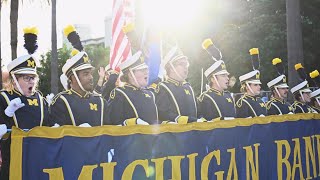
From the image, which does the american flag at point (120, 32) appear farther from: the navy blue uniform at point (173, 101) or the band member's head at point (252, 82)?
the band member's head at point (252, 82)

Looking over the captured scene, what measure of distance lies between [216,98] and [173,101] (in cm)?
91

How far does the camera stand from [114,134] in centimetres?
405

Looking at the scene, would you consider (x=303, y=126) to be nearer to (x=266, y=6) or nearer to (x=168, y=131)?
(x=168, y=131)

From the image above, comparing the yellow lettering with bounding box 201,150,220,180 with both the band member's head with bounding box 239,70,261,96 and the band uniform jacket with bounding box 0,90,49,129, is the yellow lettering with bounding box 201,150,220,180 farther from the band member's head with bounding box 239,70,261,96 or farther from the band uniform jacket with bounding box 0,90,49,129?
the band member's head with bounding box 239,70,261,96

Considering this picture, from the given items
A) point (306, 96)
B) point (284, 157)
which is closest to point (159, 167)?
point (284, 157)

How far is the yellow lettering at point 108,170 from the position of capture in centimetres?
391

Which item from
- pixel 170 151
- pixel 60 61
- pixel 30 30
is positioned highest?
pixel 60 61

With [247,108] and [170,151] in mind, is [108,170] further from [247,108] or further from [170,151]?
[247,108]

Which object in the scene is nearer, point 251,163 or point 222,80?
point 251,163

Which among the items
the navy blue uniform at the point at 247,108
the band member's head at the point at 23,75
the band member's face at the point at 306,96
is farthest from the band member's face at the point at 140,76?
the band member's face at the point at 306,96

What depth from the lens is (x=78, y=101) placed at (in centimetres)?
504

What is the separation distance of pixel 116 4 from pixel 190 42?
34.2ft

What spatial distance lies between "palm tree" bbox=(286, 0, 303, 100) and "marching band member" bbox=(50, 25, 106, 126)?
24.1 ft

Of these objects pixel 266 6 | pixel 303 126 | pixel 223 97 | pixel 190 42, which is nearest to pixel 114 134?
pixel 223 97
